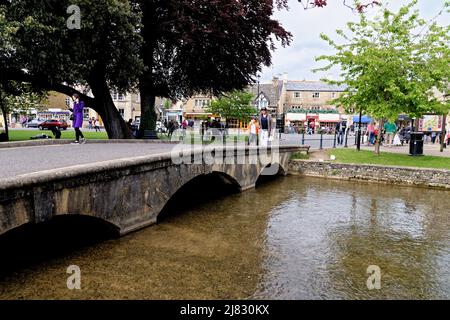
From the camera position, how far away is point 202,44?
17.5 meters

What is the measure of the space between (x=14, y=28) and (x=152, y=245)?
9.47 m

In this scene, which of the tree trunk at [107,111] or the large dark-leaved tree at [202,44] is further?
the tree trunk at [107,111]

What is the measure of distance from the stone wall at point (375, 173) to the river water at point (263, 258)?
542cm

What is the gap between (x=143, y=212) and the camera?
8.24 metres

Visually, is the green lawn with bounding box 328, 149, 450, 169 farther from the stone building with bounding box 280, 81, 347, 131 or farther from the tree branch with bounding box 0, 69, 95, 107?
the stone building with bounding box 280, 81, 347, 131

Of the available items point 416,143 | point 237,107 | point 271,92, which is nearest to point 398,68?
point 416,143

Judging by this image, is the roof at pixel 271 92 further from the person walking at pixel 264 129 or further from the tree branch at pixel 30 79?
the tree branch at pixel 30 79

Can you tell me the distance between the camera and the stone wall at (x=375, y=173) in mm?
16438

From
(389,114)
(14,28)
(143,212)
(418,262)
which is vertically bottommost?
(418,262)

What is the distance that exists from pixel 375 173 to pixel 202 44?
10536 mm

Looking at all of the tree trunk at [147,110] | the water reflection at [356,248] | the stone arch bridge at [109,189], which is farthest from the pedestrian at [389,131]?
the stone arch bridge at [109,189]

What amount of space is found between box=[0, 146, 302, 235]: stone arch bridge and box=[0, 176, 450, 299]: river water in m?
0.66

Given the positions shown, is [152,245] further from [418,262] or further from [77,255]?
[418,262]
